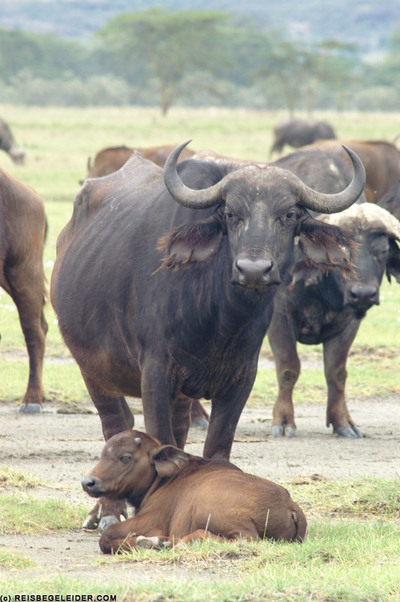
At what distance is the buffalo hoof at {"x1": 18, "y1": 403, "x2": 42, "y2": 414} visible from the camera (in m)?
8.84

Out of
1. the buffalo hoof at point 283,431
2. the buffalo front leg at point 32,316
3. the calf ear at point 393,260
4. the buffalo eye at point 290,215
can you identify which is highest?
the buffalo eye at point 290,215

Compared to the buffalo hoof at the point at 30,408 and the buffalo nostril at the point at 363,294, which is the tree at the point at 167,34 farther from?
the buffalo nostril at the point at 363,294

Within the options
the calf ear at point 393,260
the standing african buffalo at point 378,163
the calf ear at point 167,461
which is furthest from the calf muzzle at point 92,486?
the standing african buffalo at point 378,163

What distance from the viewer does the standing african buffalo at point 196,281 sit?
5008 mm

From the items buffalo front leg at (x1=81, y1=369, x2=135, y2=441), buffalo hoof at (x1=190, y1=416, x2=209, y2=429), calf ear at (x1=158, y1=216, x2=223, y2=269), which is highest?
calf ear at (x1=158, y1=216, x2=223, y2=269)

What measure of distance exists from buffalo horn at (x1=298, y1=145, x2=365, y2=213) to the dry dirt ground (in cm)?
179

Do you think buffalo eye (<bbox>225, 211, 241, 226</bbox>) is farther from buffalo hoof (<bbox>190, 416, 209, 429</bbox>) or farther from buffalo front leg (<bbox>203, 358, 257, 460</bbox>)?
buffalo hoof (<bbox>190, 416, 209, 429</bbox>)

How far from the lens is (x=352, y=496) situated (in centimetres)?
574

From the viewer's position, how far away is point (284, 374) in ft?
27.2

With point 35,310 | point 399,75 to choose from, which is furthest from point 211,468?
point 399,75

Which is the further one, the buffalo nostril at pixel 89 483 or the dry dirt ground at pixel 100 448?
the buffalo nostril at pixel 89 483

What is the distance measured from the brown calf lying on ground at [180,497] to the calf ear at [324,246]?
1.12 metres

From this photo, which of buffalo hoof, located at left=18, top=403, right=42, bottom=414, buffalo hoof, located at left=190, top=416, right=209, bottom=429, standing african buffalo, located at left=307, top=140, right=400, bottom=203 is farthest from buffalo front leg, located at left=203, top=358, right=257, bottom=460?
standing african buffalo, located at left=307, top=140, right=400, bottom=203

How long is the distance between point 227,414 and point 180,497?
800 mm
